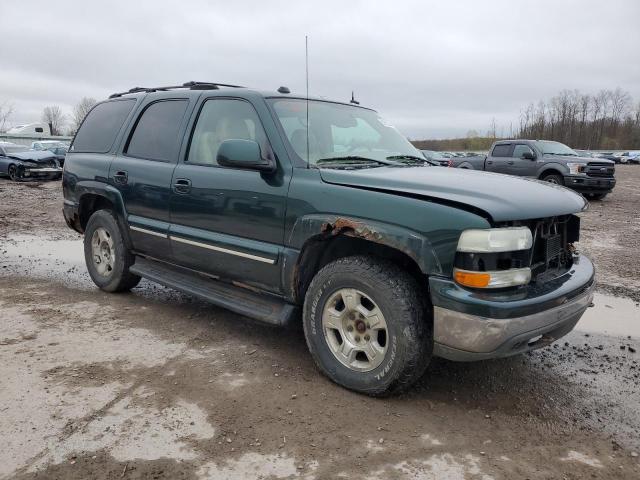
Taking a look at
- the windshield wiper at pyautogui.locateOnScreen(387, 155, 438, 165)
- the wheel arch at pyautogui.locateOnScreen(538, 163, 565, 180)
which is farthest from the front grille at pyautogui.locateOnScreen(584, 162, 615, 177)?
the windshield wiper at pyautogui.locateOnScreen(387, 155, 438, 165)

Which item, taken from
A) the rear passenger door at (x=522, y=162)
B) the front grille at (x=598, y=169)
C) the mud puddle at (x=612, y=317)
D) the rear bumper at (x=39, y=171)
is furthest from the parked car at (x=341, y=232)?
the rear bumper at (x=39, y=171)

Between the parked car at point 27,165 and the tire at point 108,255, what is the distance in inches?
633

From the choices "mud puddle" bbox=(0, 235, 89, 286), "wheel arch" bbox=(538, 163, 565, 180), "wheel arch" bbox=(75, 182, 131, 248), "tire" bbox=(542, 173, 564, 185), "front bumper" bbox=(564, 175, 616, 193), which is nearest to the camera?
"wheel arch" bbox=(75, 182, 131, 248)

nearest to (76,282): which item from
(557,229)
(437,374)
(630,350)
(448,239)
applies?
(437,374)

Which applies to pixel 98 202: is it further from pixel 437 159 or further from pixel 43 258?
pixel 437 159

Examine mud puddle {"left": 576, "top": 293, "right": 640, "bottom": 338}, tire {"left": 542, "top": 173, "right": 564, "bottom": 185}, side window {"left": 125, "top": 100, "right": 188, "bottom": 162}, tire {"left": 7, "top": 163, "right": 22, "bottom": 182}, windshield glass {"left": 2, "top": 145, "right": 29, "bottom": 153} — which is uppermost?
side window {"left": 125, "top": 100, "right": 188, "bottom": 162}

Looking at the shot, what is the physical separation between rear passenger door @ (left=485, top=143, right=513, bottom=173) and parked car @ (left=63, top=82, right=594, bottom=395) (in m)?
11.9

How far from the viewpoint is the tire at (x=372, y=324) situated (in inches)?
115

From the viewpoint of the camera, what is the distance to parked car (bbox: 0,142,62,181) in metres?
18.8

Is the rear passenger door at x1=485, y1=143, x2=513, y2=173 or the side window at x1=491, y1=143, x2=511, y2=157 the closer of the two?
the rear passenger door at x1=485, y1=143, x2=513, y2=173

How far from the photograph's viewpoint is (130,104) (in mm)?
5016

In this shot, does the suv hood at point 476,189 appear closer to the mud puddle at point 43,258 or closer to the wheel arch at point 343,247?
the wheel arch at point 343,247

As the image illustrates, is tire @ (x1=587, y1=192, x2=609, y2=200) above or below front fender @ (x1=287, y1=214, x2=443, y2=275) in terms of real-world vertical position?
below

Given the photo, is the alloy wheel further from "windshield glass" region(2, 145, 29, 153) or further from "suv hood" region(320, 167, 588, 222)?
"windshield glass" region(2, 145, 29, 153)
